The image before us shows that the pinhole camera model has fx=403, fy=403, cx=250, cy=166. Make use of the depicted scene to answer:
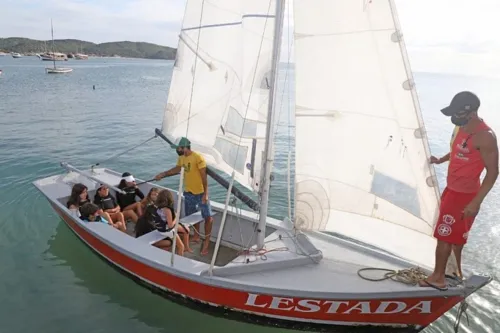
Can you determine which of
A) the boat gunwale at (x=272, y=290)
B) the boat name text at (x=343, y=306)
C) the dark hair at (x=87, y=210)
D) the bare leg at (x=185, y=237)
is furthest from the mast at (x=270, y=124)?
the dark hair at (x=87, y=210)

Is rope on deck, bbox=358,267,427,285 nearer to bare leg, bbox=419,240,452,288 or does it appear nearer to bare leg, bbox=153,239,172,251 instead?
bare leg, bbox=419,240,452,288

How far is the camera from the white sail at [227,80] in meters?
5.41

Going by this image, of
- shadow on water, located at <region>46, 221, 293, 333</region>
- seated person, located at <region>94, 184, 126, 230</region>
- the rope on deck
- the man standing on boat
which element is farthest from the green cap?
the man standing on boat

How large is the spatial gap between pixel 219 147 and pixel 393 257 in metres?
3.06

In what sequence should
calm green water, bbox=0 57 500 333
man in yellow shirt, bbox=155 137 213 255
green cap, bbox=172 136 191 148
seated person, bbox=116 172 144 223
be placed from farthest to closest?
seated person, bbox=116 172 144 223, man in yellow shirt, bbox=155 137 213 255, green cap, bbox=172 136 191 148, calm green water, bbox=0 57 500 333

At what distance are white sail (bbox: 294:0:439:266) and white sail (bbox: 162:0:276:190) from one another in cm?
62

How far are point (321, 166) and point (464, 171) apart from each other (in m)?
1.70

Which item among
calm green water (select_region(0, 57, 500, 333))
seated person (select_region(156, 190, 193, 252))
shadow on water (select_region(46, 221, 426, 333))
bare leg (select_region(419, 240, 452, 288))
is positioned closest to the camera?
bare leg (select_region(419, 240, 452, 288))

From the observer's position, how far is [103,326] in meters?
6.21

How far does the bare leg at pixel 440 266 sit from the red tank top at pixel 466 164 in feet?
2.30

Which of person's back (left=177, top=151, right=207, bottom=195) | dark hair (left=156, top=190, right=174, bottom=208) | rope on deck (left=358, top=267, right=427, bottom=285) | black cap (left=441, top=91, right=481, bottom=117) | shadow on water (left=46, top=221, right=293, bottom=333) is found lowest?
shadow on water (left=46, top=221, right=293, bottom=333)

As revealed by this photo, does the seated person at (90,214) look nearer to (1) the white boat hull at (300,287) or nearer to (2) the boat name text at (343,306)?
(1) the white boat hull at (300,287)

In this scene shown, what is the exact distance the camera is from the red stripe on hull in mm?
5000

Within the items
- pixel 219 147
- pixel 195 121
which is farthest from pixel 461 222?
pixel 195 121
